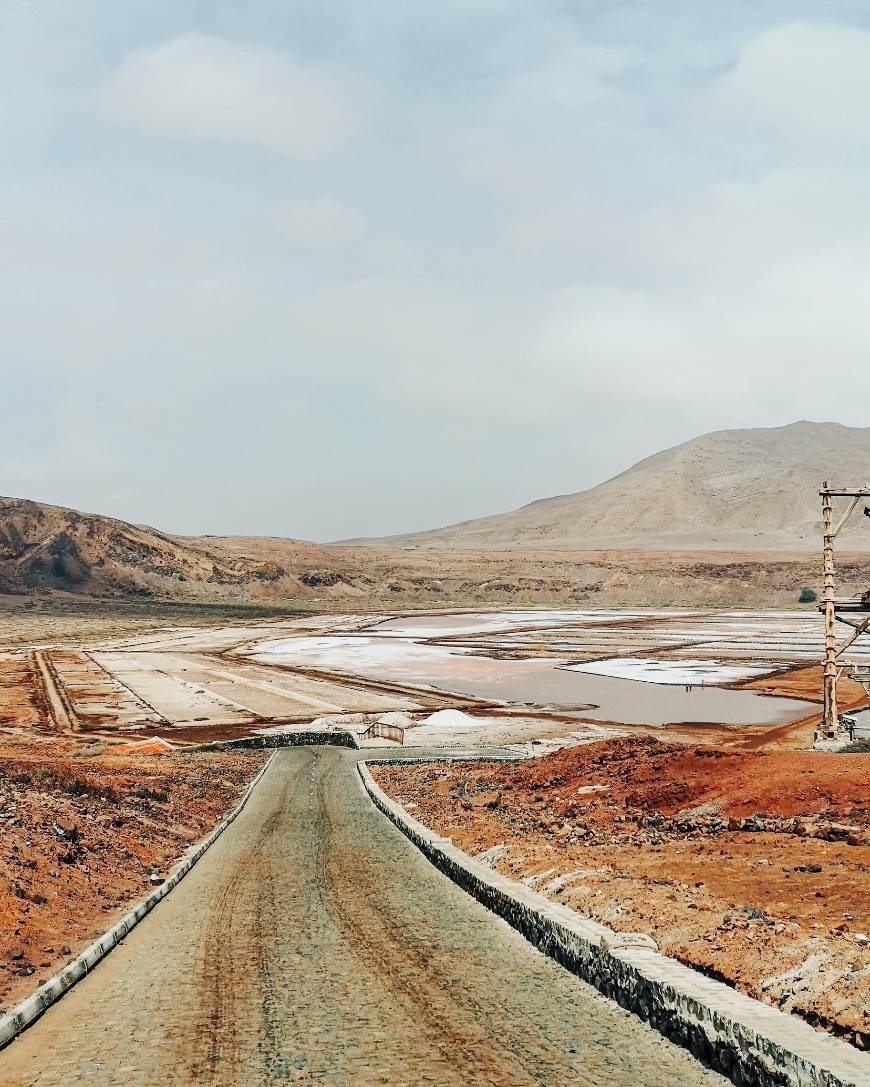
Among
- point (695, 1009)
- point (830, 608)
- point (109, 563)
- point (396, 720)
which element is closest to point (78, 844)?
point (695, 1009)

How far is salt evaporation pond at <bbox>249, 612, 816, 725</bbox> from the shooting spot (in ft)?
139

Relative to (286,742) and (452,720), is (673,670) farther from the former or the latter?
(286,742)

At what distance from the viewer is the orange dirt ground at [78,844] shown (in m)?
10.1

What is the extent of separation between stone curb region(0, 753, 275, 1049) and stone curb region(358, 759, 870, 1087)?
14.3 feet

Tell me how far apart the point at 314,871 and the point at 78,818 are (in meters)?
4.52

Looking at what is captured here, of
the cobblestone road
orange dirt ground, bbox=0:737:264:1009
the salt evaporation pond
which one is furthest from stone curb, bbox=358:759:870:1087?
the salt evaporation pond

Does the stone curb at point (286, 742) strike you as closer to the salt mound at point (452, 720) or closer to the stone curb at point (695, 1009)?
the salt mound at point (452, 720)

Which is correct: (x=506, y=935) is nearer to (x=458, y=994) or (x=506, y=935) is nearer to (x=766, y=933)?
(x=458, y=994)

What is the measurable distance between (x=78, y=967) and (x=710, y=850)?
7875mm

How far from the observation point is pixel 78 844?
13828 mm

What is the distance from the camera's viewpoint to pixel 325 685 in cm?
5412

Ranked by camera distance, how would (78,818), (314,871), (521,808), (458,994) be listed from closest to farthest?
(458,994) < (314,871) < (78,818) < (521,808)

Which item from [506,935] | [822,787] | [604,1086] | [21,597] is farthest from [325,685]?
[21,597]

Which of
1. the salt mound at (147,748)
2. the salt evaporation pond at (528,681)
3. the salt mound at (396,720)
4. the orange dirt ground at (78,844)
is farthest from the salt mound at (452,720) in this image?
the orange dirt ground at (78,844)
